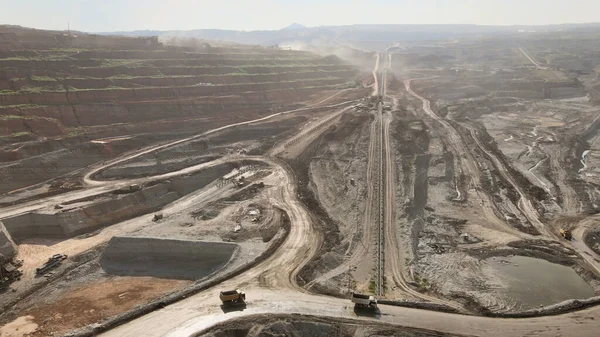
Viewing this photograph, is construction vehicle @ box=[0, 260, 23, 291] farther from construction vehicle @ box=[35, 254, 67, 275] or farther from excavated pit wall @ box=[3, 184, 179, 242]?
excavated pit wall @ box=[3, 184, 179, 242]

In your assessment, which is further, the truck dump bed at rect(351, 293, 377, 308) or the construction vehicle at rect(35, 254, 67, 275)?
the construction vehicle at rect(35, 254, 67, 275)

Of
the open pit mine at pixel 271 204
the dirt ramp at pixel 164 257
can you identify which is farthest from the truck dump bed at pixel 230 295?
the dirt ramp at pixel 164 257

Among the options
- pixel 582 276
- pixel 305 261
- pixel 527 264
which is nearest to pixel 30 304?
pixel 305 261

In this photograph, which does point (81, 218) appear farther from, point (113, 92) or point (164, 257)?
point (113, 92)

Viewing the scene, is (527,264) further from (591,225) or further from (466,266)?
(591,225)

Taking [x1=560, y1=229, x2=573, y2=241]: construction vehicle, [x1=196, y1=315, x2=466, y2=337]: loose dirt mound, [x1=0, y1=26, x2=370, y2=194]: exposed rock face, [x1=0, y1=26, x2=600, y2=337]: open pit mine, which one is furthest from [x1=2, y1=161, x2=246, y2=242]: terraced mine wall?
[x1=560, y1=229, x2=573, y2=241]: construction vehicle

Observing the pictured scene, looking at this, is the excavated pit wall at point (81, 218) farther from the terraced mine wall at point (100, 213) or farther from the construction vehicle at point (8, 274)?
the construction vehicle at point (8, 274)
